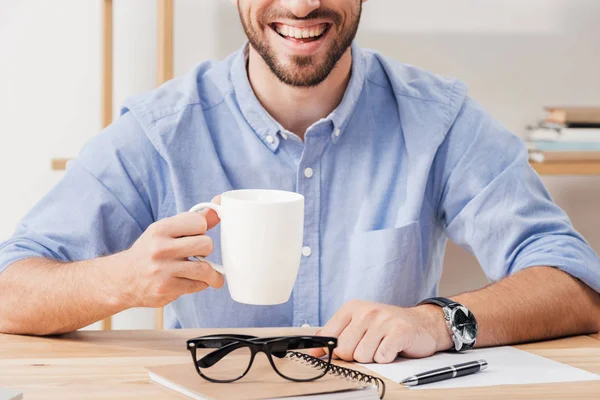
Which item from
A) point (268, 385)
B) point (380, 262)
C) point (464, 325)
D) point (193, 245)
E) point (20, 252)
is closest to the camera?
point (268, 385)

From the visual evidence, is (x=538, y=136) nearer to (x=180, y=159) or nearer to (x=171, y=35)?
(x=171, y=35)

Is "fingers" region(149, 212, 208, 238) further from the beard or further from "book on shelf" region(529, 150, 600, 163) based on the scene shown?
"book on shelf" region(529, 150, 600, 163)

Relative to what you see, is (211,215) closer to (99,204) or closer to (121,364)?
(121,364)

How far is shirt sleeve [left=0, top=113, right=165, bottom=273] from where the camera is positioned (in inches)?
53.7

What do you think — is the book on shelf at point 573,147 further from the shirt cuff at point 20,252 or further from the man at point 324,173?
the shirt cuff at point 20,252

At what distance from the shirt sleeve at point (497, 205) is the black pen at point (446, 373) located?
1.23 ft

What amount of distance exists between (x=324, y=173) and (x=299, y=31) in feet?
0.79

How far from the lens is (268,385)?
36.7 inches

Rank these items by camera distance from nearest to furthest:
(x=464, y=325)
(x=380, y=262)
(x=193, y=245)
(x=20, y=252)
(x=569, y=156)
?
(x=193, y=245), (x=464, y=325), (x=20, y=252), (x=380, y=262), (x=569, y=156)

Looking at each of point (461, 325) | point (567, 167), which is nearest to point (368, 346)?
point (461, 325)

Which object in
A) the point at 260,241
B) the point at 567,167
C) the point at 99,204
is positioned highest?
the point at 260,241

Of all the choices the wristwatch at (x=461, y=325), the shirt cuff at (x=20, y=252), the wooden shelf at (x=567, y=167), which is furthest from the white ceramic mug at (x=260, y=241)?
the wooden shelf at (x=567, y=167)

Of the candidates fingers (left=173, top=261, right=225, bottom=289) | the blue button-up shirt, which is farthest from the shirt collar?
fingers (left=173, top=261, right=225, bottom=289)

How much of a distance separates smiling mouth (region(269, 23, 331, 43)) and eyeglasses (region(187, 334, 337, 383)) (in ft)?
2.19
